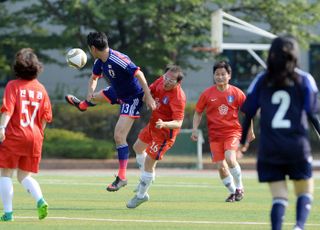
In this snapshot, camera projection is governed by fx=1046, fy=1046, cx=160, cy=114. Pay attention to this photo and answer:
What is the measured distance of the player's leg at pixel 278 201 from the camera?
9.29 m

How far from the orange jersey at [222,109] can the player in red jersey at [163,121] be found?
37.4 inches

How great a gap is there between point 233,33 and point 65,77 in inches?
263

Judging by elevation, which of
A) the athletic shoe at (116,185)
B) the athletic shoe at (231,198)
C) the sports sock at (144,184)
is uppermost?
the sports sock at (144,184)

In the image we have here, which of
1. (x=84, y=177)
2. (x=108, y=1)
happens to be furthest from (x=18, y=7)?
(x=84, y=177)

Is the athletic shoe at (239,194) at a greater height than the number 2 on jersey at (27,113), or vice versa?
the number 2 on jersey at (27,113)

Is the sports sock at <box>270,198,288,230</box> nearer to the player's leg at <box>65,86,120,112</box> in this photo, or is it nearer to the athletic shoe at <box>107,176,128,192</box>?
the athletic shoe at <box>107,176,128,192</box>

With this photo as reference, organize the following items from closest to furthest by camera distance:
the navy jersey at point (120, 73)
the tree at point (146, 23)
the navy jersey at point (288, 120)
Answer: the navy jersey at point (288, 120)
the navy jersey at point (120, 73)
the tree at point (146, 23)

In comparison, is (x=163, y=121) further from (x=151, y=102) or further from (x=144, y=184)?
(x=144, y=184)

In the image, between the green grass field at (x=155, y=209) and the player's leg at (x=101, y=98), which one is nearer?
the green grass field at (x=155, y=209)

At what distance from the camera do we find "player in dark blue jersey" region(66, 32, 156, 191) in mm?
15055

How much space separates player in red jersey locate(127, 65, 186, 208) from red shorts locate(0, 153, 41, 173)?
2.68 m

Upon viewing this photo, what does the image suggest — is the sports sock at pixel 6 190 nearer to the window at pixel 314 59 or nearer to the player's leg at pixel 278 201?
the player's leg at pixel 278 201

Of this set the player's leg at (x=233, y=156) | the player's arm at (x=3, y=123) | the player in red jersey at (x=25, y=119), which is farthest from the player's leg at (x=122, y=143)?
the player's arm at (x=3, y=123)

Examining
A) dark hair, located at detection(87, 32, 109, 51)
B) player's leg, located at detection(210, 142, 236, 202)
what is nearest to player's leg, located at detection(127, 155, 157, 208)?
player's leg, located at detection(210, 142, 236, 202)
